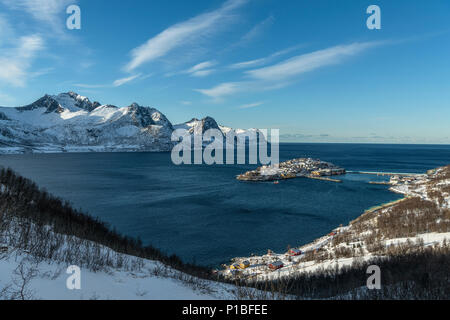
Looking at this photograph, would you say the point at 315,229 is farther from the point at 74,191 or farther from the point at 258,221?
the point at 74,191

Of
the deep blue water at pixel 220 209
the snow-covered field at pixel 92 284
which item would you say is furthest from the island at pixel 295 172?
the snow-covered field at pixel 92 284

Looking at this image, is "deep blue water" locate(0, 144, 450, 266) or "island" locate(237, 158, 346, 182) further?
"island" locate(237, 158, 346, 182)

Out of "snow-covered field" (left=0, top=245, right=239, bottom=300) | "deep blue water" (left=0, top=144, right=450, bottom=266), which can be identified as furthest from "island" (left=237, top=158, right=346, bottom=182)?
"snow-covered field" (left=0, top=245, right=239, bottom=300)

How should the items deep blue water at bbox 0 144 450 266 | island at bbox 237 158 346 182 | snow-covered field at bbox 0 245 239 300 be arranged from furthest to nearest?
island at bbox 237 158 346 182
deep blue water at bbox 0 144 450 266
snow-covered field at bbox 0 245 239 300

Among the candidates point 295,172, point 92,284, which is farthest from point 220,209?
point 295,172

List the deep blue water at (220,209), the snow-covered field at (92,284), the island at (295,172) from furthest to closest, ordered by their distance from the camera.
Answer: the island at (295,172)
the deep blue water at (220,209)
the snow-covered field at (92,284)

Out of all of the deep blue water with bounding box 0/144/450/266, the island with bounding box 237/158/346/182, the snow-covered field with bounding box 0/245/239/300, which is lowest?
the deep blue water with bounding box 0/144/450/266

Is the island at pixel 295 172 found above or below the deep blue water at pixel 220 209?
above

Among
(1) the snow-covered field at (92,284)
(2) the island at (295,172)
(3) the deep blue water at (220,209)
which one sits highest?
(1) the snow-covered field at (92,284)

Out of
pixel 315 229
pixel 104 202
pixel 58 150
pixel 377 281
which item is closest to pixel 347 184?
pixel 315 229

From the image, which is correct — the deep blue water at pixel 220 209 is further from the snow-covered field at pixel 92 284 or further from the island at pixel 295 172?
the snow-covered field at pixel 92 284

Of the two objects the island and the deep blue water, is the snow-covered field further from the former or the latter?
A: the island

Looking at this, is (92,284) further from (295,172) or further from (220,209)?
(295,172)
